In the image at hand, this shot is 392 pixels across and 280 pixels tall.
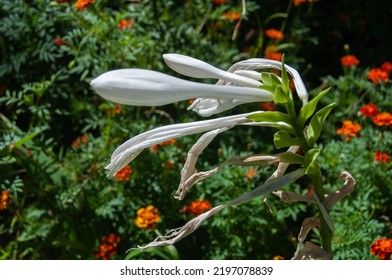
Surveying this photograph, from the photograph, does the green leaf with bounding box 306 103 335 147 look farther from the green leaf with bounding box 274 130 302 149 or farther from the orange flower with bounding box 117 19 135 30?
the orange flower with bounding box 117 19 135 30

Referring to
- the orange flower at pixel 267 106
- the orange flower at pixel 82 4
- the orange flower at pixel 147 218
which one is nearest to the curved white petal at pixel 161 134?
the orange flower at pixel 147 218

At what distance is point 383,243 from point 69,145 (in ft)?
4.43

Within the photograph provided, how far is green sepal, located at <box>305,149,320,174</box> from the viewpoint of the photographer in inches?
40.0

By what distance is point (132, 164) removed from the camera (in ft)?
6.80

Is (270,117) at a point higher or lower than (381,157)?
higher

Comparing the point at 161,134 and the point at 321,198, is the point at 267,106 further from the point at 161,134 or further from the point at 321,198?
the point at 161,134

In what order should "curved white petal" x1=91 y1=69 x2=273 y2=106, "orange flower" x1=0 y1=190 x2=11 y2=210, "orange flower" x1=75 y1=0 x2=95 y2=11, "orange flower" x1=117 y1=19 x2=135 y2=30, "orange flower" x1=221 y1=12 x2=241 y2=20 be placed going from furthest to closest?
"orange flower" x1=221 y1=12 x2=241 y2=20 → "orange flower" x1=117 y1=19 x2=135 y2=30 → "orange flower" x1=75 y1=0 x2=95 y2=11 → "orange flower" x1=0 y1=190 x2=11 y2=210 → "curved white petal" x1=91 y1=69 x2=273 y2=106

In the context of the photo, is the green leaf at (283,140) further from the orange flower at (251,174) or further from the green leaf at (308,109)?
the orange flower at (251,174)

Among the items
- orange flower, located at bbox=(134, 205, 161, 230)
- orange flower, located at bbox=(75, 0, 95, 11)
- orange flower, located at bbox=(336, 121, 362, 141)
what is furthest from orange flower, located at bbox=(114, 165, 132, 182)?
orange flower, located at bbox=(336, 121, 362, 141)

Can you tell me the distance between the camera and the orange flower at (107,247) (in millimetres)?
1914

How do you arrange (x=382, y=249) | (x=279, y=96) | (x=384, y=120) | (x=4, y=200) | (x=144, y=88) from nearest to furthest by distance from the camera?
(x=144, y=88), (x=279, y=96), (x=382, y=249), (x=4, y=200), (x=384, y=120)

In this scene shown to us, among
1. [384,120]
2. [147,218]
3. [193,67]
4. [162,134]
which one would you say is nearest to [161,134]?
[162,134]

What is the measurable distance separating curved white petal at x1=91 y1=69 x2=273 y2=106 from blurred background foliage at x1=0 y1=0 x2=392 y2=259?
879 mm

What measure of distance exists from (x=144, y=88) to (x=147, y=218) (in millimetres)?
1020
